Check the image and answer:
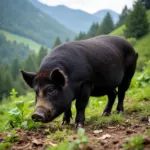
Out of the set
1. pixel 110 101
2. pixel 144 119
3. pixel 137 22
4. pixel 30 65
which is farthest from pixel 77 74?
pixel 30 65

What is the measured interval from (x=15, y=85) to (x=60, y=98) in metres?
88.8

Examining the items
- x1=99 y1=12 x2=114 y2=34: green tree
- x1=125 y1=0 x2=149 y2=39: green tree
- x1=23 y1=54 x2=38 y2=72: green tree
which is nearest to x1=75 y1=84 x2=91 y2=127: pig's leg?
x1=125 y1=0 x2=149 y2=39: green tree

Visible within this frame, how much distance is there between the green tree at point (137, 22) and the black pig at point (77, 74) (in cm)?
6125

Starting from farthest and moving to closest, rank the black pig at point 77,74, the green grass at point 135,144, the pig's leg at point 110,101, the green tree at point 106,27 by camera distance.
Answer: the green tree at point 106,27 < the pig's leg at point 110,101 < the black pig at point 77,74 < the green grass at point 135,144

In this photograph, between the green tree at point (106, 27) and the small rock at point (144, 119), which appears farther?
the green tree at point (106, 27)

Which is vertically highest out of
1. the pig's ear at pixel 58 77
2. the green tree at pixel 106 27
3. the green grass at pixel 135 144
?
the pig's ear at pixel 58 77

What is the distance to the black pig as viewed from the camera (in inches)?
225

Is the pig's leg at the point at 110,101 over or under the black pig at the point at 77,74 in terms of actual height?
under

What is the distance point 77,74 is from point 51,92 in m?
0.68

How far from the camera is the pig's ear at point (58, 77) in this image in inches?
219

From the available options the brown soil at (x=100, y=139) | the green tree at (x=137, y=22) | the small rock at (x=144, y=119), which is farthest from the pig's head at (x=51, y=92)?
the green tree at (x=137, y=22)

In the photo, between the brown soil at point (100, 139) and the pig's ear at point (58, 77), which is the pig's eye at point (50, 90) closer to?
the pig's ear at point (58, 77)

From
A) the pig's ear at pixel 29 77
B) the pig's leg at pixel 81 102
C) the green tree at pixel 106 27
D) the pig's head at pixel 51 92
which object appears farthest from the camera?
the green tree at pixel 106 27

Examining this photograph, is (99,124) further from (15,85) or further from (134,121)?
(15,85)
